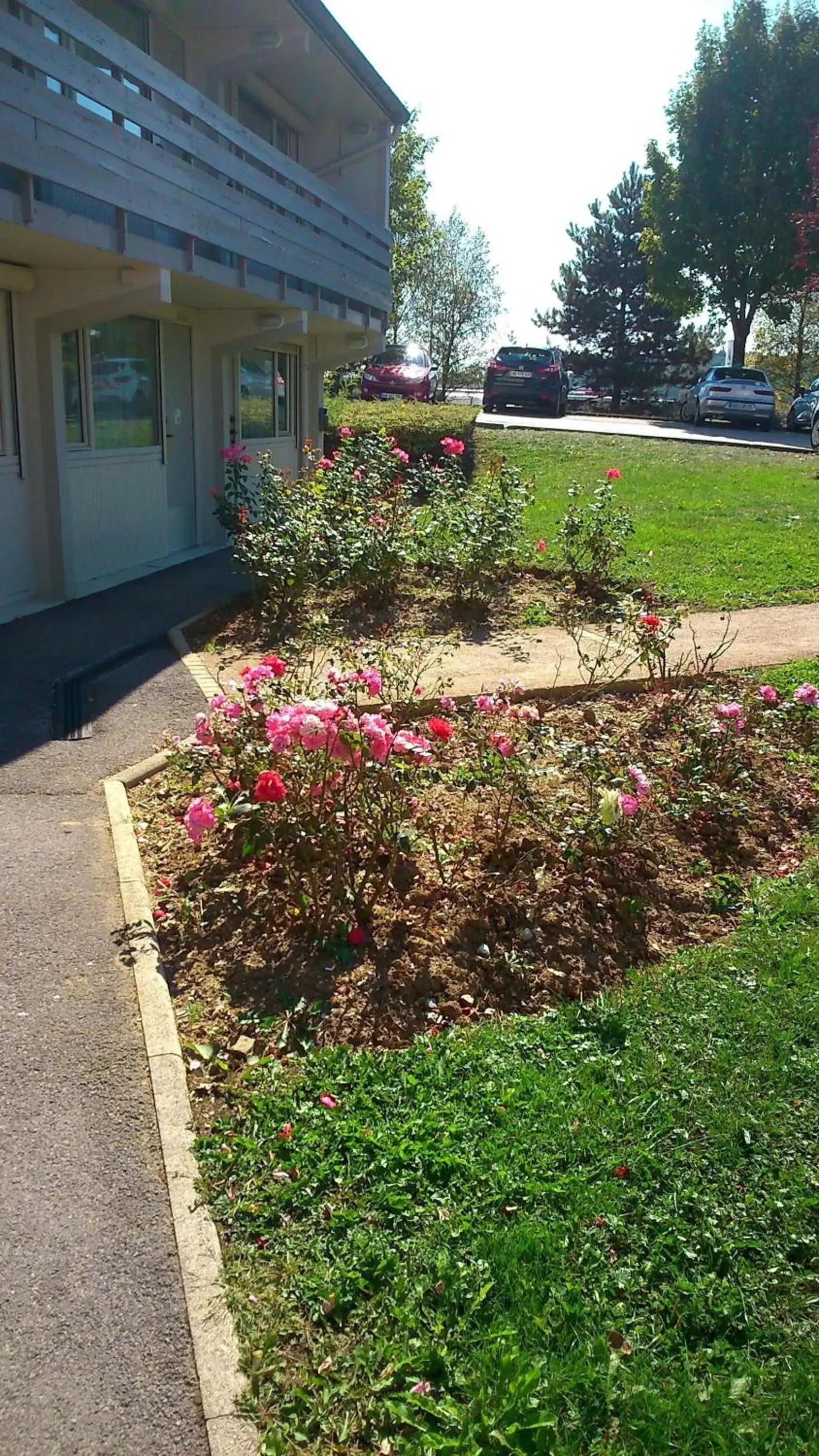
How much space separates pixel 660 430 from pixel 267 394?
13.9m

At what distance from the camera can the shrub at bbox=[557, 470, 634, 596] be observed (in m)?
10.2

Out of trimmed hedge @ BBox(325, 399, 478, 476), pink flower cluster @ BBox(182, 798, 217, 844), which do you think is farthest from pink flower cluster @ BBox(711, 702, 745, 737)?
trimmed hedge @ BBox(325, 399, 478, 476)

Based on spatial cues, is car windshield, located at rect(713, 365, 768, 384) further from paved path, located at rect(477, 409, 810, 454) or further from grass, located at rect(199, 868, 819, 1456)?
grass, located at rect(199, 868, 819, 1456)

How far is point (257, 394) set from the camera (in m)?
16.1

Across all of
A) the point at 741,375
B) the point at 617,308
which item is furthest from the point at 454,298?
the point at 741,375

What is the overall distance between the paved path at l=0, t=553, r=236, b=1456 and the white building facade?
4215 mm

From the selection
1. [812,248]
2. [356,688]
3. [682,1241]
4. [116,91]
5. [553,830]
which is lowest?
[682,1241]

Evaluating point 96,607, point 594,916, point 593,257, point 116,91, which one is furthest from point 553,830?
point 593,257

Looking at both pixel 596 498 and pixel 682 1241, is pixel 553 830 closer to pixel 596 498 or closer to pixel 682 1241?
pixel 682 1241

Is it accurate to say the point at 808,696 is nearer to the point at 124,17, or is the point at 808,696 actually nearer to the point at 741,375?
the point at 124,17

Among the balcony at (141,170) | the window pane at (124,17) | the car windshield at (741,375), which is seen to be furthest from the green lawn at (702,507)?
the car windshield at (741,375)

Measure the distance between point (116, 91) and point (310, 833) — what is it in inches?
266

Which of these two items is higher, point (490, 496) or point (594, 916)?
point (490, 496)

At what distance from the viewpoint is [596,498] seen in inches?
440
